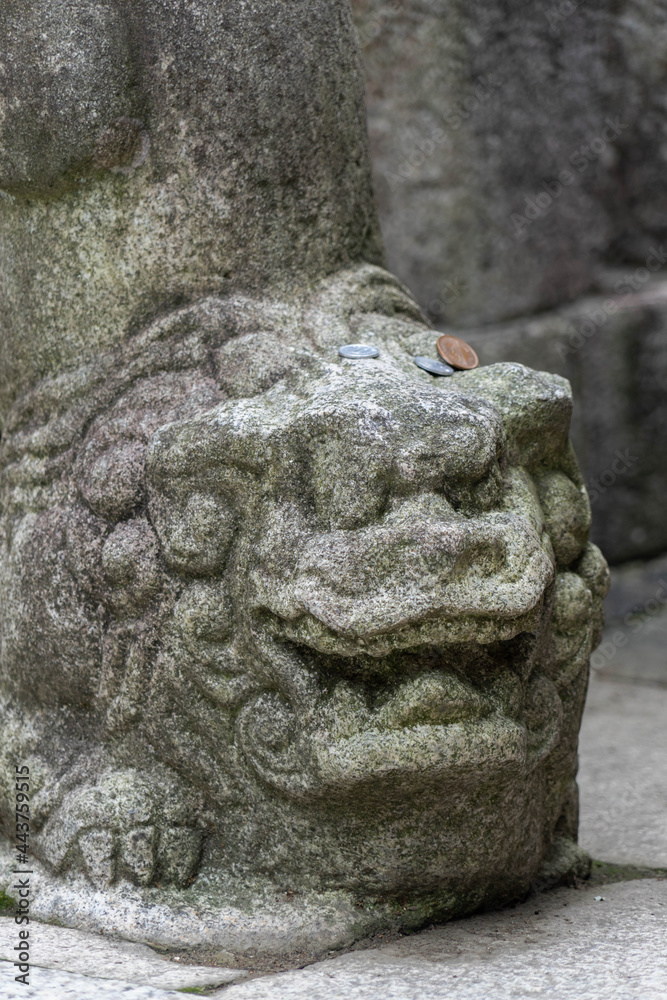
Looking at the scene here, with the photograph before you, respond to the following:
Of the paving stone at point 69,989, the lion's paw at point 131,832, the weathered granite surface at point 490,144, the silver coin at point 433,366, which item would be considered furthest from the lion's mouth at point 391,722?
the weathered granite surface at point 490,144

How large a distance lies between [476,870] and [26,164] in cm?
129

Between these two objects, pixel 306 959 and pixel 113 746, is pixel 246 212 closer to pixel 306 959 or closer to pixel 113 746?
pixel 113 746

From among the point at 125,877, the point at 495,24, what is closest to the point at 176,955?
the point at 125,877

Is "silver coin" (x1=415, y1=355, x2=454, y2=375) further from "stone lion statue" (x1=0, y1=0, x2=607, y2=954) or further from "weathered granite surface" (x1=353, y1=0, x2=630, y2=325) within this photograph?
"weathered granite surface" (x1=353, y1=0, x2=630, y2=325)

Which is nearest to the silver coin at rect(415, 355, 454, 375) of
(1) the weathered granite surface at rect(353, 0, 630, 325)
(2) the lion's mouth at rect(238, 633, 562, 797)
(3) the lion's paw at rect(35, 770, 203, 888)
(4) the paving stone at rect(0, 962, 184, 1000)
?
(2) the lion's mouth at rect(238, 633, 562, 797)

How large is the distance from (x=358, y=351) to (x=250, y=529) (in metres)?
0.34

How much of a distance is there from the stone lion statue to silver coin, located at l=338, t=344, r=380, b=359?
16 mm

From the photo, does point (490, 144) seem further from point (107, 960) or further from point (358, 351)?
point (107, 960)

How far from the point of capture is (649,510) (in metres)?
4.31

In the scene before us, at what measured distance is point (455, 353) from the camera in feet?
6.32

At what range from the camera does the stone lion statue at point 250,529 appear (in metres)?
1.62

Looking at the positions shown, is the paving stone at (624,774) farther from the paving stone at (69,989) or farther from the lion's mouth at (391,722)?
the paving stone at (69,989)

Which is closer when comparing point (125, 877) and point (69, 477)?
point (125, 877)

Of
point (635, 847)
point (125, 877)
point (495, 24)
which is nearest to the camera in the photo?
point (125, 877)
